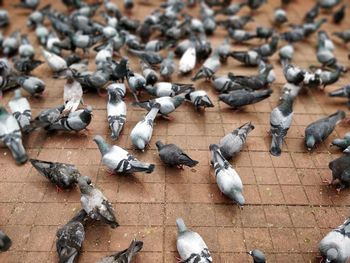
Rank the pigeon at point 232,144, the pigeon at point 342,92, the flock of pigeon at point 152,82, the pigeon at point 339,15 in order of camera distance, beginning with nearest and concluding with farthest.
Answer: the flock of pigeon at point 152,82 < the pigeon at point 232,144 < the pigeon at point 342,92 < the pigeon at point 339,15

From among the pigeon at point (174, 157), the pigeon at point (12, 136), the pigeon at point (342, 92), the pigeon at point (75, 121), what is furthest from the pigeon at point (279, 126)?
the pigeon at point (12, 136)

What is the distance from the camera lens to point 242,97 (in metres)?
6.49

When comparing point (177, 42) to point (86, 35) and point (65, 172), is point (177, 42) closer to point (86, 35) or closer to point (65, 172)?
point (86, 35)

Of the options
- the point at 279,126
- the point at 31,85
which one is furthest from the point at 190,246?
the point at 31,85

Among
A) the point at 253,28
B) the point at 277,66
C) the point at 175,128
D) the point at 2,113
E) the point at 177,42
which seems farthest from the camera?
the point at 253,28

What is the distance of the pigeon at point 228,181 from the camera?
15.7ft

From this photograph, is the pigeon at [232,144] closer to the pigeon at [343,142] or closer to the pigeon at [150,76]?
the pigeon at [343,142]

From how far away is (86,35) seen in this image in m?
8.34

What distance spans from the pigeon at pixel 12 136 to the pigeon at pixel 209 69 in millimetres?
3733

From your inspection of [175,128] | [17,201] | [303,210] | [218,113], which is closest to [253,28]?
[218,113]

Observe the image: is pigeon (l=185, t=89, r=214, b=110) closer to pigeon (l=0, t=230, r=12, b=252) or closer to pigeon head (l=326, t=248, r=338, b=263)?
pigeon head (l=326, t=248, r=338, b=263)

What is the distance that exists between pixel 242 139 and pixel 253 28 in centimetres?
542

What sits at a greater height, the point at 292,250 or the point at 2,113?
the point at 2,113

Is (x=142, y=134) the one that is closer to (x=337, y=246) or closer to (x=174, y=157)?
(x=174, y=157)
